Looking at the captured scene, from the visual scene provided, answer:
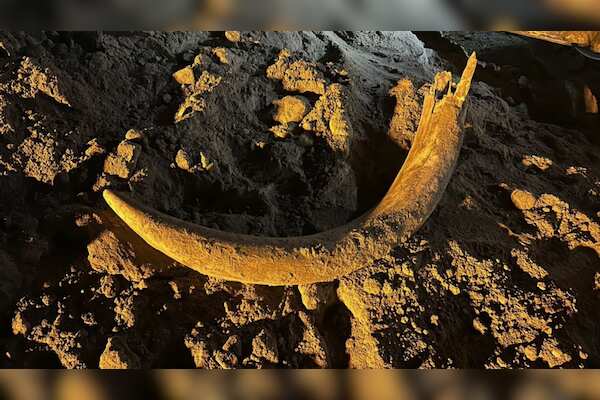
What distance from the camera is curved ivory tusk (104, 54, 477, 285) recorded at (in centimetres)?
151

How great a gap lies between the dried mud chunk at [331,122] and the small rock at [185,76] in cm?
57

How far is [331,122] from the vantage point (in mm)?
2162

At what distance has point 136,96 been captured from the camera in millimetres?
2100

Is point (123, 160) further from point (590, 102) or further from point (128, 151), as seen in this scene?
point (590, 102)

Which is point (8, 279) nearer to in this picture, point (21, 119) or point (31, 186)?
point (31, 186)

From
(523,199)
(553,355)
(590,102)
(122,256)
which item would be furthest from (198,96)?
(590,102)

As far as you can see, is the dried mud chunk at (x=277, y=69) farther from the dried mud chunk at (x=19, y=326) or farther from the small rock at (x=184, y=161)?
the dried mud chunk at (x=19, y=326)

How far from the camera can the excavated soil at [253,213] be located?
154 cm

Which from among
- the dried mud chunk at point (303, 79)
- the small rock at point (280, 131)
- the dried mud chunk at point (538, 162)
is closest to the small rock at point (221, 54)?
the dried mud chunk at point (303, 79)

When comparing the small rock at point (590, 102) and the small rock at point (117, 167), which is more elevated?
the small rock at point (590, 102)

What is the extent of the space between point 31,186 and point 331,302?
1.20m

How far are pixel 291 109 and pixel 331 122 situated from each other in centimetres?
22

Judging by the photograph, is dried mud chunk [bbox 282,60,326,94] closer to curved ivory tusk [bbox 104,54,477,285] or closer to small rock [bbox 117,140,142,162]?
curved ivory tusk [bbox 104,54,477,285]

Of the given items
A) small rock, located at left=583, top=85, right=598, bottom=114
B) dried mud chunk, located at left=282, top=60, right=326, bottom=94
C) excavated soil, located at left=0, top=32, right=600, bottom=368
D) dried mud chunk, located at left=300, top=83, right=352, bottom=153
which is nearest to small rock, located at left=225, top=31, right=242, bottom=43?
excavated soil, located at left=0, top=32, right=600, bottom=368
